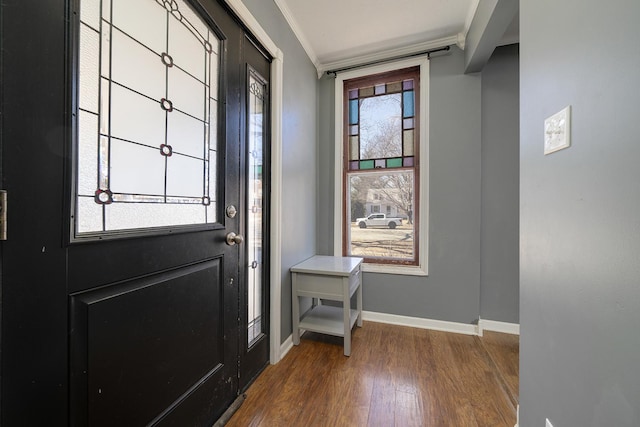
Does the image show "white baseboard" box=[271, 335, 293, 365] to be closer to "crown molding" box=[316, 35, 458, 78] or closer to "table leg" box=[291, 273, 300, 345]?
"table leg" box=[291, 273, 300, 345]

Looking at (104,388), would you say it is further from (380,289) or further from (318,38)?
(318,38)

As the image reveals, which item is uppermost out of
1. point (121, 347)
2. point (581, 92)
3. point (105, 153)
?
point (581, 92)

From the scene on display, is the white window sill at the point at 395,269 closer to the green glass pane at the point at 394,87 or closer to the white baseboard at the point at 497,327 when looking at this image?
the white baseboard at the point at 497,327

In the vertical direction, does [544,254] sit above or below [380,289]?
above

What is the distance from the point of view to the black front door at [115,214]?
2.02 feet

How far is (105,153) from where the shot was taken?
0.80 m

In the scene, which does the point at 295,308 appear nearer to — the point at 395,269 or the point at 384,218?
the point at 395,269

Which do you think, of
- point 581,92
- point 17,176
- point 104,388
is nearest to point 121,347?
point 104,388

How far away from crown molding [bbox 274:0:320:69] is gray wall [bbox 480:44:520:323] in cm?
163

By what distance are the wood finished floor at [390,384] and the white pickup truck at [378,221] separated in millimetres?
1062

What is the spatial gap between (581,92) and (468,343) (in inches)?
81.4

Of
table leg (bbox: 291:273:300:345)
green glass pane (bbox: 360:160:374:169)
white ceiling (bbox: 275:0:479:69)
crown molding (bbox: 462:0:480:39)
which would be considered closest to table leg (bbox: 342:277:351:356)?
table leg (bbox: 291:273:300:345)

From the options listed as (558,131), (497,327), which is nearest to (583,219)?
(558,131)

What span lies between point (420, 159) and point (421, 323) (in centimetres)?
160
